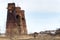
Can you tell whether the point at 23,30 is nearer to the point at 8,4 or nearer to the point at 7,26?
the point at 7,26

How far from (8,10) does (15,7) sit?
1361 millimetres

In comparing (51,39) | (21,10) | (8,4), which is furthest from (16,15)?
(51,39)

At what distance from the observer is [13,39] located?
22.6 m

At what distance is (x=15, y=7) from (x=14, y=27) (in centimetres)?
300

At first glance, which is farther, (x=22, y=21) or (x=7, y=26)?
(x=22, y=21)

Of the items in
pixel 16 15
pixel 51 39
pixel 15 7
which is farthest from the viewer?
pixel 16 15

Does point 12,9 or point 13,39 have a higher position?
point 12,9

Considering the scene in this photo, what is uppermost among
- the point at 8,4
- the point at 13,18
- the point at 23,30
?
the point at 8,4

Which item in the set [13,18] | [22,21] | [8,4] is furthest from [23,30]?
[8,4]

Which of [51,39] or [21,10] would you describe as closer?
[51,39]

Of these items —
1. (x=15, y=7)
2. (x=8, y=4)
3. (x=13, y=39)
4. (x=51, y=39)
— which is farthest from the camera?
(x=15, y=7)

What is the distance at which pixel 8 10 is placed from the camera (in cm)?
3228

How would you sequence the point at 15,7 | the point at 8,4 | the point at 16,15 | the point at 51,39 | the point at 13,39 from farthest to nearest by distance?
the point at 16,15 < the point at 15,7 < the point at 8,4 < the point at 13,39 < the point at 51,39

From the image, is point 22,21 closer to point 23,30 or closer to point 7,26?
point 23,30
